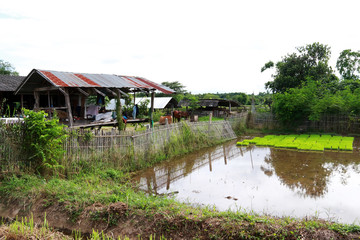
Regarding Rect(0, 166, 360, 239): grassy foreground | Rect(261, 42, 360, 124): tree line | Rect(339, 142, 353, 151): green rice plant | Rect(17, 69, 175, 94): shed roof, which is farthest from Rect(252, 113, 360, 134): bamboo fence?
Rect(0, 166, 360, 239): grassy foreground

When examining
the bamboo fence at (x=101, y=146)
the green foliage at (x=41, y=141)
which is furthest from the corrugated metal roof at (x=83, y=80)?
the green foliage at (x=41, y=141)

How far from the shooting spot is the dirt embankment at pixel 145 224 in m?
4.18

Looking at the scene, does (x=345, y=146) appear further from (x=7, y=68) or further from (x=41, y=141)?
→ (x=7, y=68)

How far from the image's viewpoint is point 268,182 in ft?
25.5

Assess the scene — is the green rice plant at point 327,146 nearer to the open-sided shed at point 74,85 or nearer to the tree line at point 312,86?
the tree line at point 312,86

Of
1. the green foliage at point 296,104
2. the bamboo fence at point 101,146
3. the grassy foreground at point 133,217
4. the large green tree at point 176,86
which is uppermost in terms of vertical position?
the large green tree at point 176,86

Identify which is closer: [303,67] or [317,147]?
Result: [317,147]

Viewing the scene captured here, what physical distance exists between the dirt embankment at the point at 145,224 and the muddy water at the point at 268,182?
2.98 ft

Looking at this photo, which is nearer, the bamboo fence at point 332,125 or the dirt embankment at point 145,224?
the dirt embankment at point 145,224

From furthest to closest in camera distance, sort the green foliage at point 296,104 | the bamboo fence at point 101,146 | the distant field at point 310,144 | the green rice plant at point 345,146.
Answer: the green foliage at point 296,104, the distant field at point 310,144, the green rice plant at point 345,146, the bamboo fence at point 101,146

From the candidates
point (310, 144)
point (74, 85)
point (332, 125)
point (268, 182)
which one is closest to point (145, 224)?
point (268, 182)

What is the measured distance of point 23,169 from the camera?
6.48 metres

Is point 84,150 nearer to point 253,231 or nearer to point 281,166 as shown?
point 253,231

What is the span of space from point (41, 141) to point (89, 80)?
15.1ft
